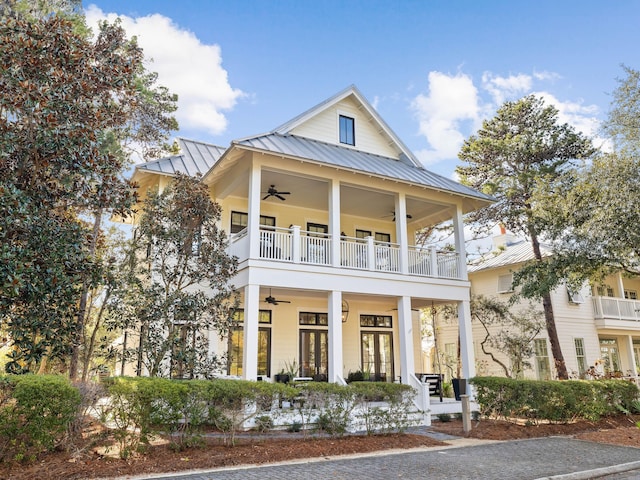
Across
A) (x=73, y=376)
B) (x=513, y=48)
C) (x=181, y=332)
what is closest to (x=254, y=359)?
(x=181, y=332)

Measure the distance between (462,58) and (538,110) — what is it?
654 cm

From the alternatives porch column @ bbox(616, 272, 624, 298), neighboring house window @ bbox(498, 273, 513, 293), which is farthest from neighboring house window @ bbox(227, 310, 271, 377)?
porch column @ bbox(616, 272, 624, 298)

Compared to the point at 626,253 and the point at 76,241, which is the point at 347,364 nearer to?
the point at 626,253

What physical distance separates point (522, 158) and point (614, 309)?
452 inches

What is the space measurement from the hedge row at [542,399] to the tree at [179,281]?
680 centimetres

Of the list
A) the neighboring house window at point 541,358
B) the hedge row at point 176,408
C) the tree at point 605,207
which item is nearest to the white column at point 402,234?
the hedge row at point 176,408

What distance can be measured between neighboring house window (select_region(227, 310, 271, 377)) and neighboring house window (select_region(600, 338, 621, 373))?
19709 mm

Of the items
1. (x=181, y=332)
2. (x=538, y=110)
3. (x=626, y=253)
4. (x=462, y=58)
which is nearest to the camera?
(x=181, y=332)

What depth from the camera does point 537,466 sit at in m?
7.64

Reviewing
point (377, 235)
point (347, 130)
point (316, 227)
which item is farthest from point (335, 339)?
point (347, 130)

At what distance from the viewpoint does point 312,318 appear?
625 inches

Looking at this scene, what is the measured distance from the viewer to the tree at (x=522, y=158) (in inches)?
704

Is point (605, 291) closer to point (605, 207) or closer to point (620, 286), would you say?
point (620, 286)

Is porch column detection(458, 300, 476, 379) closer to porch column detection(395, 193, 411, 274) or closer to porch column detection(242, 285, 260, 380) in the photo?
porch column detection(395, 193, 411, 274)
